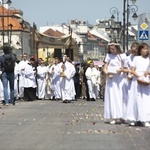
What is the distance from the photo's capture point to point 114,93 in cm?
1545

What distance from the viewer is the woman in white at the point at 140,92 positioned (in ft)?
47.9

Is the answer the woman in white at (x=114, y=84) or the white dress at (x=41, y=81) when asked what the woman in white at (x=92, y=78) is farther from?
the woman in white at (x=114, y=84)

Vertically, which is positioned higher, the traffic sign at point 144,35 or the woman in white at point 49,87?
the traffic sign at point 144,35

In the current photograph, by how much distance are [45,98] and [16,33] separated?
110 m

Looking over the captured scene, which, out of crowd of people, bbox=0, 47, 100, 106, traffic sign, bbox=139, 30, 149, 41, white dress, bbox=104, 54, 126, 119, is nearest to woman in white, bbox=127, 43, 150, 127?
white dress, bbox=104, 54, 126, 119

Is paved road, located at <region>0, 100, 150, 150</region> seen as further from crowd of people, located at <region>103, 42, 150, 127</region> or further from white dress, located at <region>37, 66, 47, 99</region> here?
white dress, located at <region>37, 66, 47, 99</region>

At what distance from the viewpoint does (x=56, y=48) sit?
3712 centimetres

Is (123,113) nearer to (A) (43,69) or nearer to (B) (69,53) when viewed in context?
(A) (43,69)

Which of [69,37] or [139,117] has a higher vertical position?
[69,37]

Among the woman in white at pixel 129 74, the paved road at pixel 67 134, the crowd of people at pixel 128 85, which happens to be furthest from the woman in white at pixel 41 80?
the woman in white at pixel 129 74

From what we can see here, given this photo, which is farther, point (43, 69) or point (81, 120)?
point (43, 69)

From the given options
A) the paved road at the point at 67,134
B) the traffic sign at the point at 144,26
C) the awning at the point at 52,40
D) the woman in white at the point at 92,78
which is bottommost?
the paved road at the point at 67,134

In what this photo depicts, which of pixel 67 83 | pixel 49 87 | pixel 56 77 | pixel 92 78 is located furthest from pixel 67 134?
pixel 92 78

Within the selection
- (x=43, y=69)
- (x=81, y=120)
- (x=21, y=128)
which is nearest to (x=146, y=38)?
(x=43, y=69)
